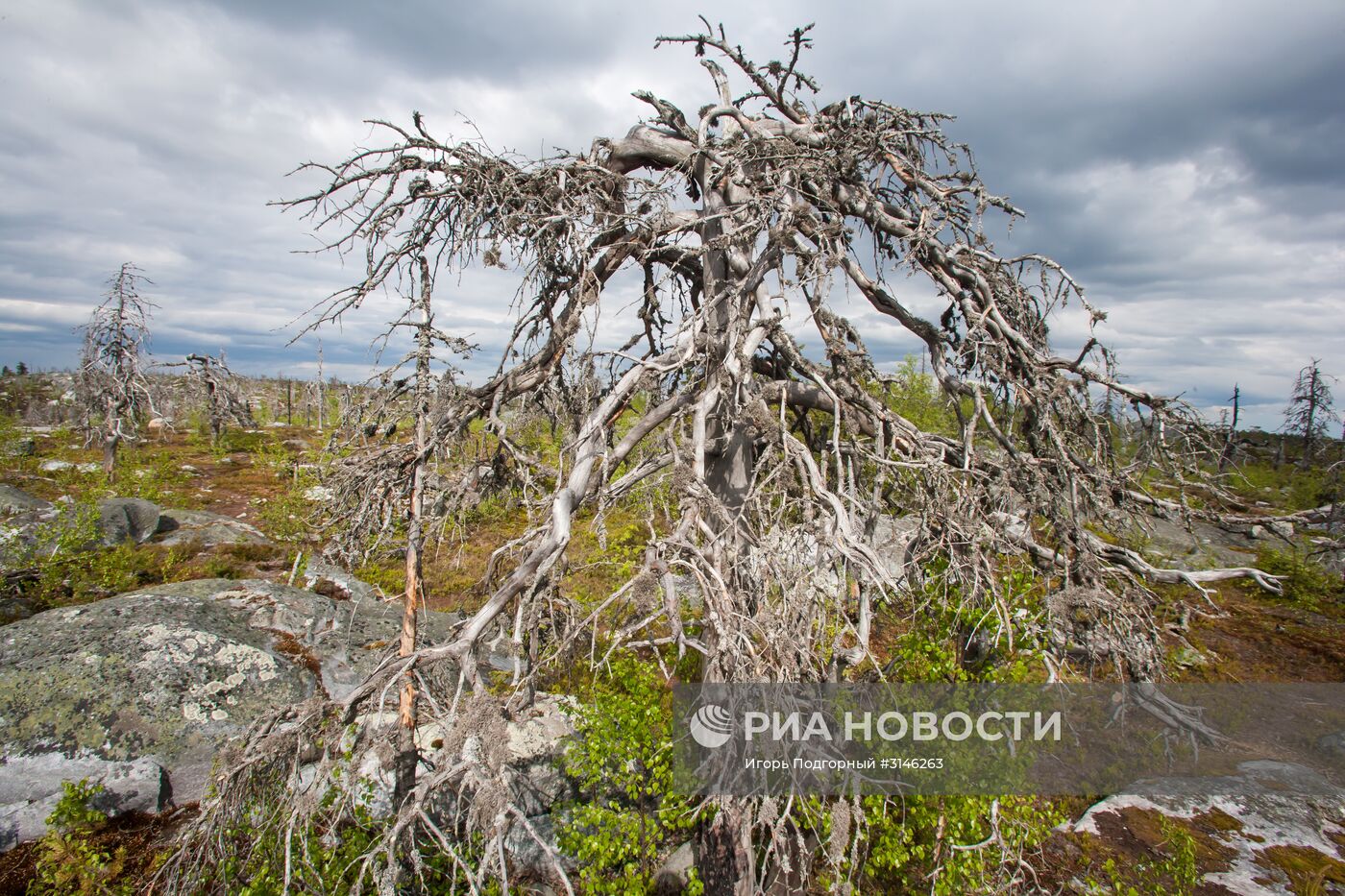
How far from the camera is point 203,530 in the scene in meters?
14.2

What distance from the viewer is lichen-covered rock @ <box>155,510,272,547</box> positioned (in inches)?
532

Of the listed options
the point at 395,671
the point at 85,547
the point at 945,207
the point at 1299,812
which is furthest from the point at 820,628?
the point at 85,547

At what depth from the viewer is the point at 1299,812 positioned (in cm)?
632

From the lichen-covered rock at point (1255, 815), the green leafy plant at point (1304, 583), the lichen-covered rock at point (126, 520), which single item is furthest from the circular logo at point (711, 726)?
the green leafy plant at point (1304, 583)

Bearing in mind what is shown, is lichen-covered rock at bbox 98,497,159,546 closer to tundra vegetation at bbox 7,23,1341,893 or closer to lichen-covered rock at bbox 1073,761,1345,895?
tundra vegetation at bbox 7,23,1341,893

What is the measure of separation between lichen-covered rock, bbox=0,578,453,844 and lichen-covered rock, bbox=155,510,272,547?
6477 millimetres

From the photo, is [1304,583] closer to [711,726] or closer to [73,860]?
[711,726]

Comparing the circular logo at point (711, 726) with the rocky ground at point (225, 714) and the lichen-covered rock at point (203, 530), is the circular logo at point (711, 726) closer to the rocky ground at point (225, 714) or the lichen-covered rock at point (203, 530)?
the rocky ground at point (225, 714)

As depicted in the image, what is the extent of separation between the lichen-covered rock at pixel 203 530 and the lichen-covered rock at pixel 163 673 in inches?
255

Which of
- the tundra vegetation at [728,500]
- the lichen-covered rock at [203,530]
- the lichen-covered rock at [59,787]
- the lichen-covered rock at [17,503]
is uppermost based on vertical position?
the tundra vegetation at [728,500]

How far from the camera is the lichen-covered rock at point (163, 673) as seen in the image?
19.3 feet

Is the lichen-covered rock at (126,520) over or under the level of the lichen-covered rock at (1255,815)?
over

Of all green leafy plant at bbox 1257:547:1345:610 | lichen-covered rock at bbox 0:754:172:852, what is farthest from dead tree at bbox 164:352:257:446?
green leafy plant at bbox 1257:547:1345:610

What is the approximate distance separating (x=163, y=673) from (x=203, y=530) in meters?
9.77
